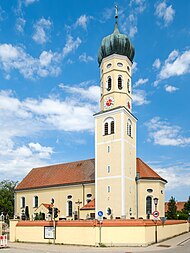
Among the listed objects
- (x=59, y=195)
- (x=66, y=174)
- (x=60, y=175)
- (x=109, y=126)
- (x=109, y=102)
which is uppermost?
(x=109, y=102)

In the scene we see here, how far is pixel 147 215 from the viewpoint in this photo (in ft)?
138

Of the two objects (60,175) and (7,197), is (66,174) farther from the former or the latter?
(7,197)

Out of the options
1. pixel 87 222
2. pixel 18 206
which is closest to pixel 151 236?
pixel 87 222

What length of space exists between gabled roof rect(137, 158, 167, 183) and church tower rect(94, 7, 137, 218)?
1.47 meters

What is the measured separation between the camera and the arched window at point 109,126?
139 feet

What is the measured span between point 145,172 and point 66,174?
545 inches

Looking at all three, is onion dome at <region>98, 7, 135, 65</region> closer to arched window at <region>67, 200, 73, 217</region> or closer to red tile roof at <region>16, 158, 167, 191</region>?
red tile roof at <region>16, 158, 167, 191</region>

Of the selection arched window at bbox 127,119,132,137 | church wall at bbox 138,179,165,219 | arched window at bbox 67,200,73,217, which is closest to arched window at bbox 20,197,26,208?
arched window at bbox 67,200,73,217

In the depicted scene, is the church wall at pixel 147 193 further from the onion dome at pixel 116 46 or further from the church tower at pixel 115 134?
the onion dome at pixel 116 46

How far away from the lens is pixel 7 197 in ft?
265

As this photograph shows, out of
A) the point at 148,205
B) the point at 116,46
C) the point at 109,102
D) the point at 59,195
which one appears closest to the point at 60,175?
the point at 59,195

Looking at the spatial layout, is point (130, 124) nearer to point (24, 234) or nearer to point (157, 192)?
point (157, 192)

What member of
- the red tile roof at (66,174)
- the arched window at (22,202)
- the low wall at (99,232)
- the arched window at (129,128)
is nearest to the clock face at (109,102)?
the arched window at (129,128)

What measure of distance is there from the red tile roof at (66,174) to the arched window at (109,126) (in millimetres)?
6860
